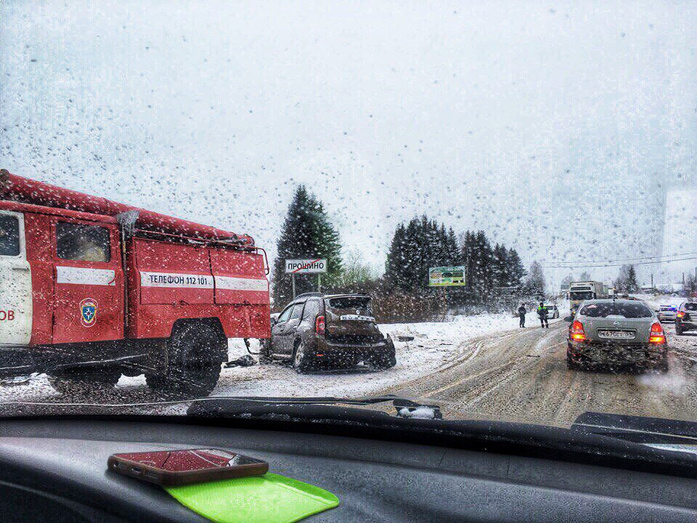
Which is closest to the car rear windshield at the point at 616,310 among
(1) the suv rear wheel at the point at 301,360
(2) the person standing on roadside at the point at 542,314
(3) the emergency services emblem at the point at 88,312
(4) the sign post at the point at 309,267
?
(4) the sign post at the point at 309,267

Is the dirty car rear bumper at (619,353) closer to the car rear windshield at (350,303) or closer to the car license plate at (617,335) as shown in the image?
the car license plate at (617,335)

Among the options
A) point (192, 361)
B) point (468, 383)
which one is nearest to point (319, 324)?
point (192, 361)

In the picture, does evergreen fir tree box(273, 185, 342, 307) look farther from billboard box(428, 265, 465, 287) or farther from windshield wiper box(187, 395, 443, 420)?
windshield wiper box(187, 395, 443, 420)

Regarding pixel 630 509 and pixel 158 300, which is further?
pixel 158 300

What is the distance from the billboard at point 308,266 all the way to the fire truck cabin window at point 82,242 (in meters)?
1.77

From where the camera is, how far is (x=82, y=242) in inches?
182

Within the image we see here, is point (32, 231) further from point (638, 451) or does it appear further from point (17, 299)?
point (638, 451)

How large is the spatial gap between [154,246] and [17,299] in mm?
1166

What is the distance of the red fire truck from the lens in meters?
3.81

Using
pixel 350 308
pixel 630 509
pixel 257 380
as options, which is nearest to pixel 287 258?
pixel 350 308

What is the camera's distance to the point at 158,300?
4.59 meters

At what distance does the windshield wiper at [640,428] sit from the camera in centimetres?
134

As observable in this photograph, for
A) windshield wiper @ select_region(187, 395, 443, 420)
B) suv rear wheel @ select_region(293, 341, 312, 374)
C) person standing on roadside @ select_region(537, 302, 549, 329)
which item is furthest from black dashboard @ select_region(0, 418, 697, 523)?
person standing on roadside @ select_region(537, 302, 549, 329)

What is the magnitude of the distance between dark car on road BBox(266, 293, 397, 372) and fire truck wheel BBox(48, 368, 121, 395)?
4.26ft
